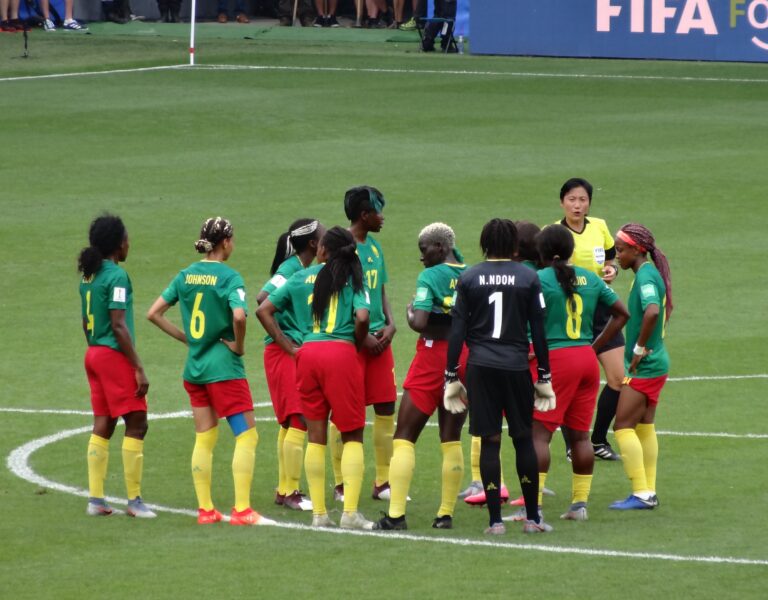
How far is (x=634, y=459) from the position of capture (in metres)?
10.6

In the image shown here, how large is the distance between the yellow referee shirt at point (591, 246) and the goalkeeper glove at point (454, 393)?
100 inches

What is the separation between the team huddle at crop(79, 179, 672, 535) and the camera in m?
9.63

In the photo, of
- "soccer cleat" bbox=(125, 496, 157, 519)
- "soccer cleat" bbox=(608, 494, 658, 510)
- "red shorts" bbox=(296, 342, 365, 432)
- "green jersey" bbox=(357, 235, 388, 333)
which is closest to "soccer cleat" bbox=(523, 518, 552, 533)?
"soccer cleat" bbox=(608, 494, 658, 510)

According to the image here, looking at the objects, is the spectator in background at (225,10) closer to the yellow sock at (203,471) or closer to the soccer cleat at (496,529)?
the yellow sock at (203,471)

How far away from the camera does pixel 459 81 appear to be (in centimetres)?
3312

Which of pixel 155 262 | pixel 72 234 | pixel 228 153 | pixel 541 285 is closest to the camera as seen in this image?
pixel 541 285

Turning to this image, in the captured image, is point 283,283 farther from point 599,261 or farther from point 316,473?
point 599,261

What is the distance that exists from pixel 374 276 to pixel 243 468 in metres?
1.52

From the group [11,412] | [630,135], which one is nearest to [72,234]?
[11,412]

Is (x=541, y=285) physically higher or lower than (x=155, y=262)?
higher

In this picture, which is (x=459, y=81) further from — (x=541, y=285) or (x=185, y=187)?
(x=541, y=285)

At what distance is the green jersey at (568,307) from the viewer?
33.1 feet

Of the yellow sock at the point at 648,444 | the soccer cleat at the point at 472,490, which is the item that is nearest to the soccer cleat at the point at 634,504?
the yellow sock at the point at 648,444

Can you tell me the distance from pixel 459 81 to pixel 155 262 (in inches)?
563
